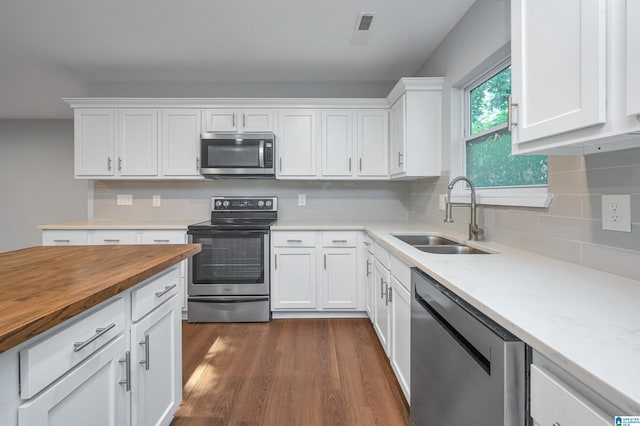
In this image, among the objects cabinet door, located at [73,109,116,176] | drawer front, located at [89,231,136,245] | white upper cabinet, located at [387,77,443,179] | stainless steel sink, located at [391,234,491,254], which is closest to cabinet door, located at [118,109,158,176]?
cabinet door, located at [73,109,116,176]

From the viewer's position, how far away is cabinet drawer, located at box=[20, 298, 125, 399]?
74 cm

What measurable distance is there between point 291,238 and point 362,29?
1831mm

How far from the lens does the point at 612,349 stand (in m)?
0.61

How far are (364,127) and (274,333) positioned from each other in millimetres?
2142

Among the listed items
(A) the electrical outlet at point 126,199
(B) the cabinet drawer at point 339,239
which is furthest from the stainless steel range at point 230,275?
(A) the electrical outlet at point 126,199

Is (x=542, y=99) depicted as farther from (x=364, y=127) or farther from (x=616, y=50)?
(x=364, y=127)

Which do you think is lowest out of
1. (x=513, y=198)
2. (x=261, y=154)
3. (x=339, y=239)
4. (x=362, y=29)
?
(x=339, y=239)

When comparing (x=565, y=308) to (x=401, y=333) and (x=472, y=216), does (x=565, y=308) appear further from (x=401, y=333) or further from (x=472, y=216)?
(x=472, y=216)

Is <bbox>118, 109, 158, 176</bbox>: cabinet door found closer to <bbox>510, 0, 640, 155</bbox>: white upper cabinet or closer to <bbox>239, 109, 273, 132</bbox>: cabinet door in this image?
<bbox>239, 109, 273, 132</bbox>: cabinet door

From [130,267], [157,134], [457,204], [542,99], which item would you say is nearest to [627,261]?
[542,99]

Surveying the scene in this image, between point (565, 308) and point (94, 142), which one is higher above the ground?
point (94, 142)

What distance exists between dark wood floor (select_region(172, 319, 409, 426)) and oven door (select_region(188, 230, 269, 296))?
1.09 ft

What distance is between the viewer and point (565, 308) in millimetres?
829

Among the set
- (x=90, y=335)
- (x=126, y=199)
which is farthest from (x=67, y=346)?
(x=126, y=199)
